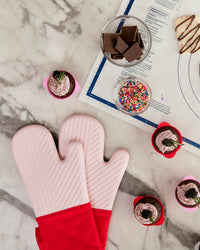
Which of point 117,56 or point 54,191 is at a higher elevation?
point 117,56

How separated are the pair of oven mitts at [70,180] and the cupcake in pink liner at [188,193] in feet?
0.63

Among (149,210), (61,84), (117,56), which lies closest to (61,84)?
(61,84)

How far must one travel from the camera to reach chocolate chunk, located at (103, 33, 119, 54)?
2.41ft

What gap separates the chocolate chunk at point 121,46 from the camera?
2.33ft

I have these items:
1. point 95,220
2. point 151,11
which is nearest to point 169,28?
point 151,11

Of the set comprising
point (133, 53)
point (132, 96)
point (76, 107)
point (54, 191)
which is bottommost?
point (54, 191)

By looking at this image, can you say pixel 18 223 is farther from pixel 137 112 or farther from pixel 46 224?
pixel 137 112

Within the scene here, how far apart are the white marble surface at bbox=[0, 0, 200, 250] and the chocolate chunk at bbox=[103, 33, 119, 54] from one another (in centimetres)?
7

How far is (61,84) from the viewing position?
764 mm

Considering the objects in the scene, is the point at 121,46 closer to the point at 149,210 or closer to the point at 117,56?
the point at 117,56

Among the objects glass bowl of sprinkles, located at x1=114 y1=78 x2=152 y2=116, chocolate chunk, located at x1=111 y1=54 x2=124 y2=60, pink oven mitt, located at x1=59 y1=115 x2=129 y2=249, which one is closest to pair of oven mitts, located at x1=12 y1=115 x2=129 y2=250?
pink oven mitt, located at x1=59 y1=115 x2=129 y2=249

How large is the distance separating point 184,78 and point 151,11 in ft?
0.77

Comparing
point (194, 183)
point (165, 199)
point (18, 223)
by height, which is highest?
point (194, 183)

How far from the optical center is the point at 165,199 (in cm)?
83
